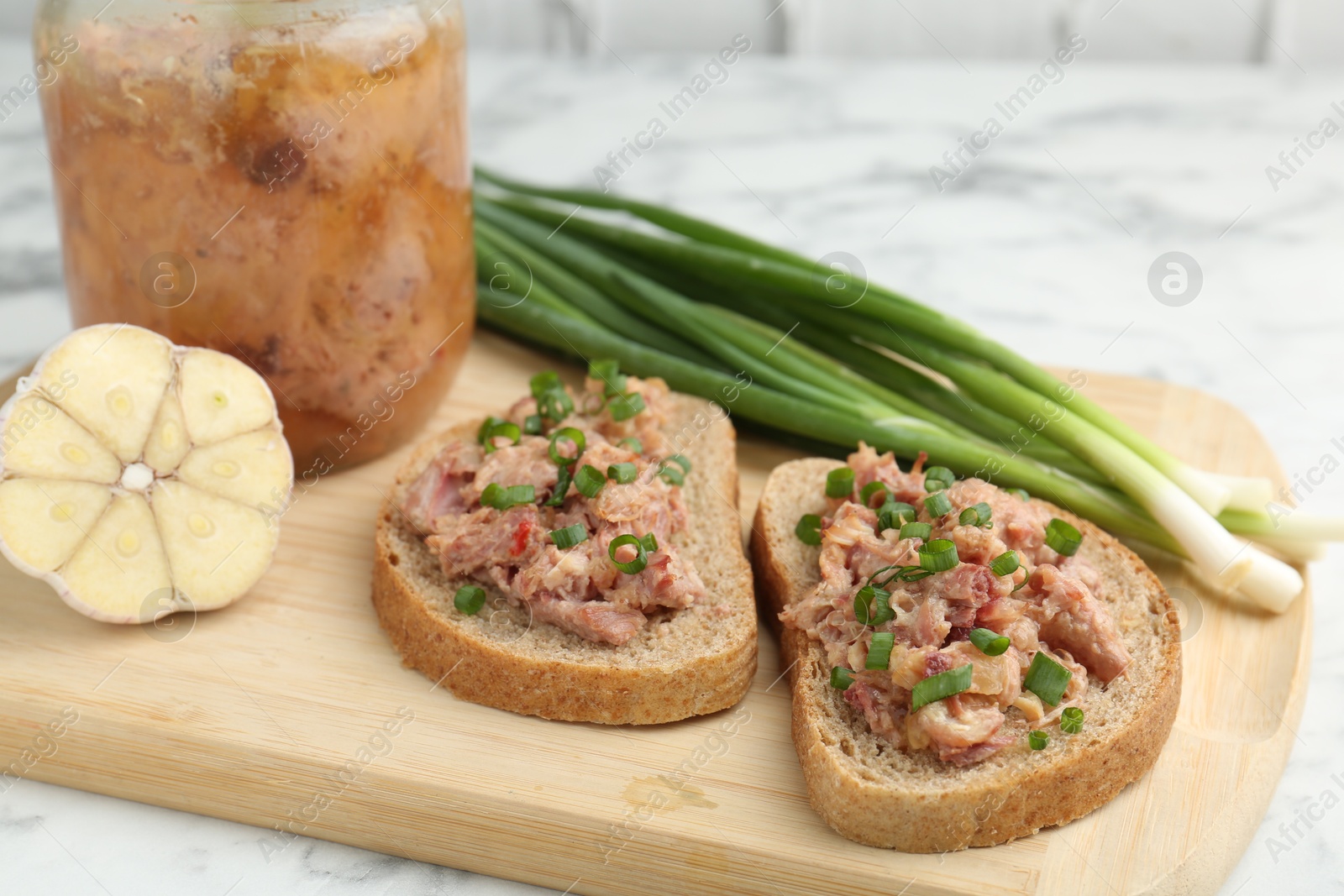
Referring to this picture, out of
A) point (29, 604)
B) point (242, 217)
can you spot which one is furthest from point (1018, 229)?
point (29, 604)

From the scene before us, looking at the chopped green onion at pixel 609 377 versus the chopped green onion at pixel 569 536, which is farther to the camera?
the chopped green onion at pixel 609 377

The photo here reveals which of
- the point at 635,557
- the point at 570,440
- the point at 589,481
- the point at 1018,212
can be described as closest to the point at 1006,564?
the point at 635,557

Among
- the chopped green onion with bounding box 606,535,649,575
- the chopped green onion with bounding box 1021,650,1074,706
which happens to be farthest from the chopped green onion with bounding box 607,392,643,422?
the chopped green onion with bounding box 1021,650,1074,706

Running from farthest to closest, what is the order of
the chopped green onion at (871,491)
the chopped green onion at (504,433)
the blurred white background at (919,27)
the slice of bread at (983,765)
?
the blurred white background at (919,27) < the chopped green onion at (504,433) < the chopped green onion at (871,491) < the slice of bread at (983,765)

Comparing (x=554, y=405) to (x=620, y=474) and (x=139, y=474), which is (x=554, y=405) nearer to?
(x=620, y=474)

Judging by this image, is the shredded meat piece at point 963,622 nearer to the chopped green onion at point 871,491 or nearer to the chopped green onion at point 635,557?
the chopped green onion at point 871,491

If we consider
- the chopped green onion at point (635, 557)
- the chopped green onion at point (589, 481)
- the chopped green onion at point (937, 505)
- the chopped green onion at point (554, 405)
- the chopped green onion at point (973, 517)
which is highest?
the chopped green onion at point (973, 517)

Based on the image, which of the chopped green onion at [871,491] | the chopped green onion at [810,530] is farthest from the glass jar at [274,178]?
the chopped green onion at [871,491]

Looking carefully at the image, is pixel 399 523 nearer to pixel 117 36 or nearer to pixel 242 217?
pixel 242 217
